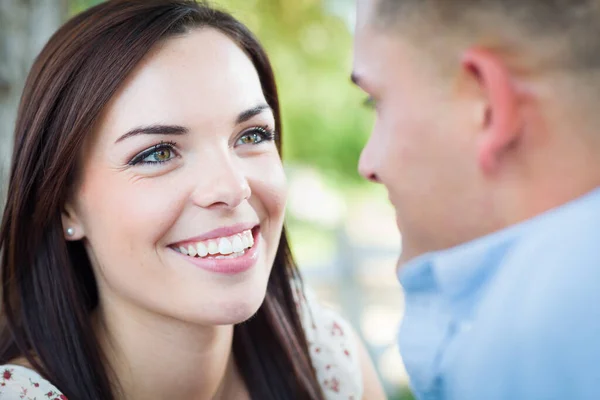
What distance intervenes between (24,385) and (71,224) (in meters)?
0.36

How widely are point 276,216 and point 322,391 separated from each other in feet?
1.94

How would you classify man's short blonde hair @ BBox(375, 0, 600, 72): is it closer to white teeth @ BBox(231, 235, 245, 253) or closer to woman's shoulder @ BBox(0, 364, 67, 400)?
white teeth @ BBox(231, 235, 245, 253)

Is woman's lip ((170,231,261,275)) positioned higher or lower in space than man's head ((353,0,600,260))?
lower

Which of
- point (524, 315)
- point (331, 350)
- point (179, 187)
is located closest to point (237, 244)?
point (179, 187)

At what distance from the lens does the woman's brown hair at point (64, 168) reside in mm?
1497

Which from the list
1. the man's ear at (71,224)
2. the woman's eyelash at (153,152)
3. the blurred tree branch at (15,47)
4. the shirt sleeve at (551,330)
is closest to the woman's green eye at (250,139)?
the woman's eyelash at (153,152)

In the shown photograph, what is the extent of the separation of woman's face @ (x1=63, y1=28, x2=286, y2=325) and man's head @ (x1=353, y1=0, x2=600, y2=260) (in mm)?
567

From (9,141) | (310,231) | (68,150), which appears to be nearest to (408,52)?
(68,150)

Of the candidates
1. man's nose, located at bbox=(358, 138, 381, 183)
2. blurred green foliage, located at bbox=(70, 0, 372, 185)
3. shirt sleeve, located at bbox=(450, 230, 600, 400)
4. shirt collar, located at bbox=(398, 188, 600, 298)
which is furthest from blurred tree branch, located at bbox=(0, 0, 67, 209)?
blurred green foliage, located at bbox=(70, 0, 372, 185)

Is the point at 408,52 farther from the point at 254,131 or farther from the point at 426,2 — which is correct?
the point at 254,131

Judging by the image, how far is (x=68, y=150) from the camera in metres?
1.51

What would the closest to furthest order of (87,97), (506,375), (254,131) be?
1. (506,375)
2. (87,97)
3. (254,131)

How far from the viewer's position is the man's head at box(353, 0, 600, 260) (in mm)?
843

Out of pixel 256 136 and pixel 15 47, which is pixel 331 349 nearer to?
pixel 256 136
